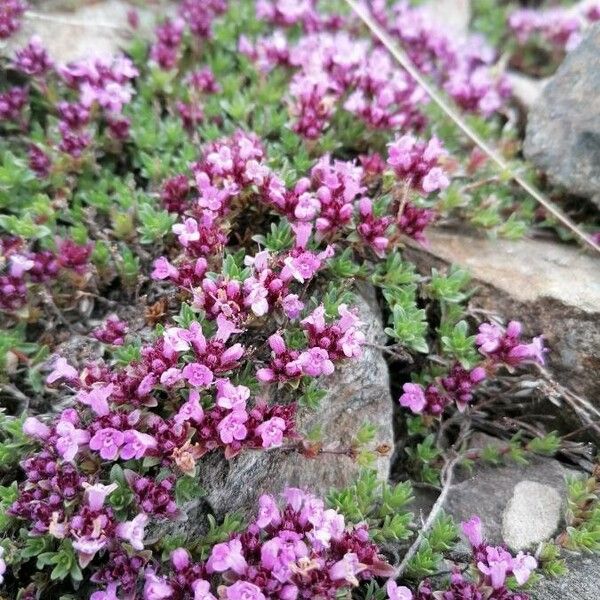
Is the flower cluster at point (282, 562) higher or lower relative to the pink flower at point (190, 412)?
lower

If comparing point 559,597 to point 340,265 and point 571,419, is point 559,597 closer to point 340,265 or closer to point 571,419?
point 571,419

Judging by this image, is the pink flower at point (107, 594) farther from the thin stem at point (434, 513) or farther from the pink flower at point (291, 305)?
the pink flower at point (291, 305)

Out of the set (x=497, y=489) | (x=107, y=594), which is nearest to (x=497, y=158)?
(x=497, y=489)

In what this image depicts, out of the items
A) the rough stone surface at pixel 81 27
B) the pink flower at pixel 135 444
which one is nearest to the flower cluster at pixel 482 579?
the pink flower at pixel 135 444

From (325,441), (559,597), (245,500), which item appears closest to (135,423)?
(245,500)

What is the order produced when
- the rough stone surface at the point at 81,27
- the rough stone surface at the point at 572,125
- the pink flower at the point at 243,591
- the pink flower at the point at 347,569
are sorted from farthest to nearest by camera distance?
the rough stone surface at the point at 81,27 → the rough stone surface at the point at 572,125 → the pink flower at the point at 347,569 → the pink flower at the point at 243,591

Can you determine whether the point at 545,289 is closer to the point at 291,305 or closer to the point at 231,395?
the point at 291,305

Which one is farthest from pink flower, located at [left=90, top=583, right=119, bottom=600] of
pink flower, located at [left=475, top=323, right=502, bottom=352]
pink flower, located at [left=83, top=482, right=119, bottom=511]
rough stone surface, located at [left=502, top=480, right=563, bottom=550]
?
pink flower, located at [left=475, top=323, right=502, bottom=352]

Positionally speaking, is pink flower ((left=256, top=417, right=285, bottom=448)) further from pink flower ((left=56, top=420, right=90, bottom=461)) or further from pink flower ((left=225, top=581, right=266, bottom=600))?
pink flower ((left=56, top=420, right=90, bottom=461))
